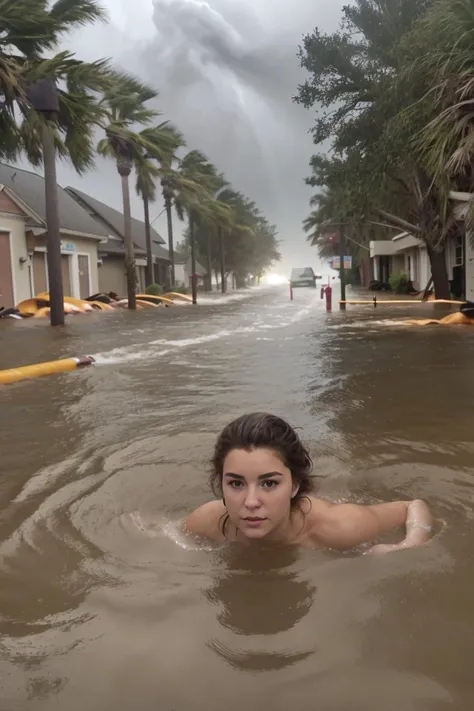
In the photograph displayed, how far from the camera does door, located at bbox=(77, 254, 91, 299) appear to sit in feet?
104

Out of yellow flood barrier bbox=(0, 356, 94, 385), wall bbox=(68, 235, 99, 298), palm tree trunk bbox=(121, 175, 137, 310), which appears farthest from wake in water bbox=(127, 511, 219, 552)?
wall bbox=(68, 235, 99, 298)

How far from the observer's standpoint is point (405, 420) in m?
5.61

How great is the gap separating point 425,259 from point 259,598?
32.8 meters

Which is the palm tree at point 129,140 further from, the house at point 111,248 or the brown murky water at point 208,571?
the brown murky water at point 208,571

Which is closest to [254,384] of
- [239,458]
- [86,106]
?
[239,458]

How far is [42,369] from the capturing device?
8922 millimetres

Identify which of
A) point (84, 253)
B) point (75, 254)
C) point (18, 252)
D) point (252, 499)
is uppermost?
point (84, 253)

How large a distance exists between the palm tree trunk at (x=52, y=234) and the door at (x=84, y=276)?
12943mm

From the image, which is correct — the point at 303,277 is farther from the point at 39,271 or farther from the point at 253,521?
the point at 253,521

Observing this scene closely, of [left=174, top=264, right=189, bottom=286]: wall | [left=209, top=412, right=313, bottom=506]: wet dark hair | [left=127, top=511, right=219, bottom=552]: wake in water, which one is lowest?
[left=127, top=511, right=219, bottom=552]: wake in water

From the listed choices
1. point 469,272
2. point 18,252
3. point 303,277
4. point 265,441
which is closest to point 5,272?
point 18,252

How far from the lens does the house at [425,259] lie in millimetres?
22344

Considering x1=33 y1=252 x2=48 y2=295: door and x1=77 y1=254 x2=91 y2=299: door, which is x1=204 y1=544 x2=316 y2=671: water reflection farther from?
x1=77 y1=254 x2=91 y2=299: door

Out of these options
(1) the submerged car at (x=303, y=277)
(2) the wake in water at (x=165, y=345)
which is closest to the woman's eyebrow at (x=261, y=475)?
(2) the wake in water at (x=165, y=345)
